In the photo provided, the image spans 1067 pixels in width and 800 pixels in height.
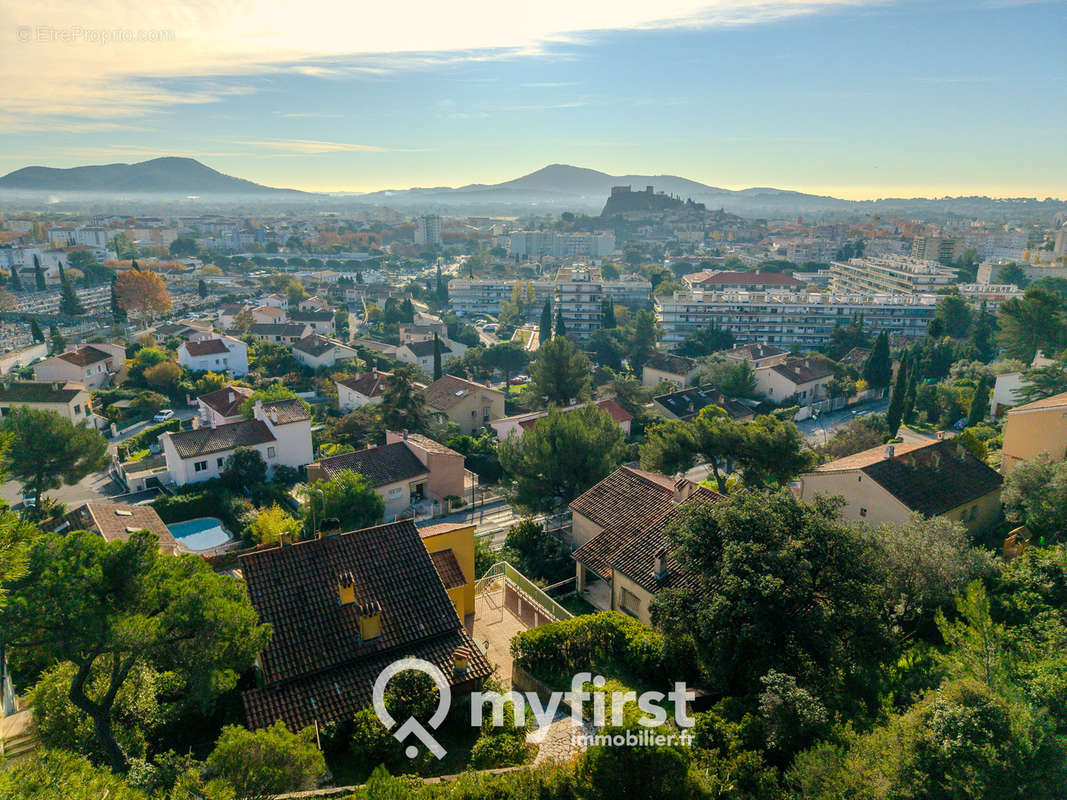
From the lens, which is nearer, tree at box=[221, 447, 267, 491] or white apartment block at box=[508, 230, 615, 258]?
tree at box=[221, 447, 267, 491]

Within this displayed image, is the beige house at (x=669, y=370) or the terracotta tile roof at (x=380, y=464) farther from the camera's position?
the beige house at (x=669, y=370)

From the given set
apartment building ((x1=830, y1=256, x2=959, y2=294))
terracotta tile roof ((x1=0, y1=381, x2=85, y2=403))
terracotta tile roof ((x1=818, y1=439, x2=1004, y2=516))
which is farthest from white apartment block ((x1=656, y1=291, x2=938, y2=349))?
terracotta tile roof ((x1=0, y1=381, x2=85, y2=403))

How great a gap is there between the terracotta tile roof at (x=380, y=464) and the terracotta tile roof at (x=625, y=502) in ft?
48.8

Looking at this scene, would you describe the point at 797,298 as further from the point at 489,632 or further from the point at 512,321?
the point at 489,632

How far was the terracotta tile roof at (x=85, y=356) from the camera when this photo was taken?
56.2 m

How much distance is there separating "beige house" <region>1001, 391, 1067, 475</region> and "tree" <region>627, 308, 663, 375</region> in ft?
140

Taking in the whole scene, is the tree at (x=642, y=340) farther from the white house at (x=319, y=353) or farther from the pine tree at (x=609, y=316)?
the white house at (x=319, y=353)

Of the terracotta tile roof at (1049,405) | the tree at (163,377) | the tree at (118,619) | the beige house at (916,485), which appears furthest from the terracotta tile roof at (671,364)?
the tree at (118,619)

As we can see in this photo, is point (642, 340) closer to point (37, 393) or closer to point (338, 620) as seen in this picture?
point (37, 393)

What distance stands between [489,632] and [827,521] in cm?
871

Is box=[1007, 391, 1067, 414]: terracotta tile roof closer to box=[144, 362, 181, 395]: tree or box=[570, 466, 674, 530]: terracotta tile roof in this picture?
box=[570, 466, 674, 530]: terracotta tile roof

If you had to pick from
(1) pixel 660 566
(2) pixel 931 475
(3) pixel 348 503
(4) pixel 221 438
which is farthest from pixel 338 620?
(4) pixel 221 438

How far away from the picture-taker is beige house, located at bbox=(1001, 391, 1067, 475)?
88.3ft

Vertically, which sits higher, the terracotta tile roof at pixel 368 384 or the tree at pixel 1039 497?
the tree at pixel 1039 497
